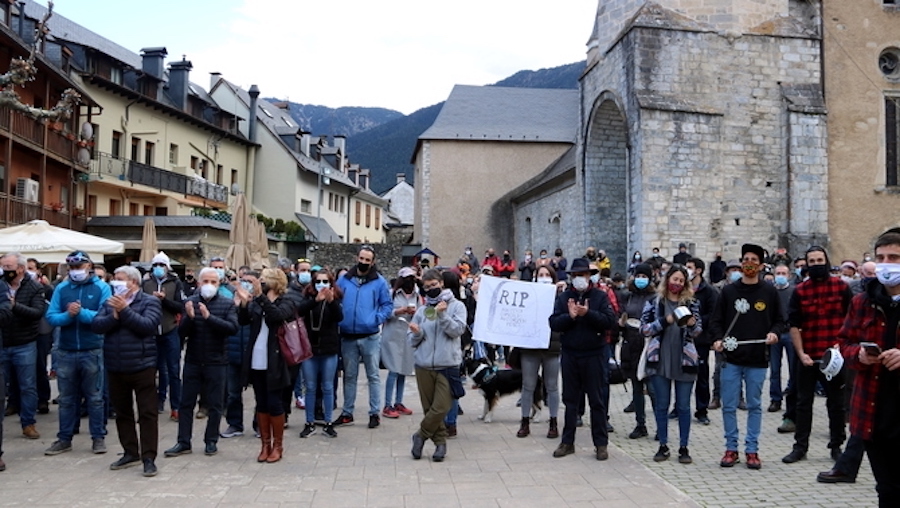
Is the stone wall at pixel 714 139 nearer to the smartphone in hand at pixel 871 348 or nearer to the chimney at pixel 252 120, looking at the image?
the smartphone in hand at pixel 871 348

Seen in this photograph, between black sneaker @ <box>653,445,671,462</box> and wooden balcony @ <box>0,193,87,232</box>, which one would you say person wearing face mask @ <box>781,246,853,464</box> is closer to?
black sneaker @ <box>653,445,671,462</box>

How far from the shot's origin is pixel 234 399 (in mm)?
8898

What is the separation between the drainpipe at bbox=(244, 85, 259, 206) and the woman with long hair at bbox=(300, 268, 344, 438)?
122ft

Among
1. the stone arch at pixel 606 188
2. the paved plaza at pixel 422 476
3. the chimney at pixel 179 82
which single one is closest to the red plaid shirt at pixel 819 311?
the paved plaza at pixel 422 476

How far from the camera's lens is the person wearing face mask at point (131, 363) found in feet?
22.9

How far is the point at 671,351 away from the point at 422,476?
278 centimetres

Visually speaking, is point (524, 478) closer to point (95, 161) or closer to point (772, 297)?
point (772, 297)

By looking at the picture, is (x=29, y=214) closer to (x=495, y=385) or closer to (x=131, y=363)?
(x=131, y=363)

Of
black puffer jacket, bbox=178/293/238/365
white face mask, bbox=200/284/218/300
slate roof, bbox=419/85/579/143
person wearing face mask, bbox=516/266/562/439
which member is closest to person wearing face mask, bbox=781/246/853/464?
person wearing face mask, bbox=516/266/562/439

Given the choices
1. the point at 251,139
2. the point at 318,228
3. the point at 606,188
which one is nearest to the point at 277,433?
the point at 606,188

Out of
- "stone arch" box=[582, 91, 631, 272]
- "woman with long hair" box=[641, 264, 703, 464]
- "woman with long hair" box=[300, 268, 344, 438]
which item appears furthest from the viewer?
"stone arch" box=[582, 91, 631, 272]

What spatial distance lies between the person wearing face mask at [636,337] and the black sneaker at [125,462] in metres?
5.33

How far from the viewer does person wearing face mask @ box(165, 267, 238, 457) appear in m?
7.61

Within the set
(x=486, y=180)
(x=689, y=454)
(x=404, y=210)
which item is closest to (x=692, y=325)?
(x=689, y=454)
